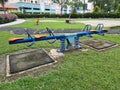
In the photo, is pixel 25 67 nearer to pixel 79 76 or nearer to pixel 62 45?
pixel 79 76

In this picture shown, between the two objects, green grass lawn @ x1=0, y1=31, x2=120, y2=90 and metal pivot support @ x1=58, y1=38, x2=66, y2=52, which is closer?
green grass lawn @ x1=0, y1=31, x2=120, y2=90

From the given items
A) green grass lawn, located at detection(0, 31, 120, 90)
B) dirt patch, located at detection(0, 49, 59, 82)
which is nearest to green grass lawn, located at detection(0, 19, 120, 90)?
green grass lawn, located at detection(0, 31, 120, 90)

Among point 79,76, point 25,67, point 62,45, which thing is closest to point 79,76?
point 79,76

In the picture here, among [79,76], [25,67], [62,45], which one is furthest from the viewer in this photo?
[62,45]

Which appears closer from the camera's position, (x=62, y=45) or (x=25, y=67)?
(x=25, y=67)

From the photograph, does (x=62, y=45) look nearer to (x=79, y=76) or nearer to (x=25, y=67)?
(x=25, y=67)

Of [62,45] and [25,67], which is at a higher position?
[62,45]

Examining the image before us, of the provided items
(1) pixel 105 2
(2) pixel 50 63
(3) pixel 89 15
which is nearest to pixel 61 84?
(2) pixel 50 63

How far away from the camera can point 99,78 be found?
11.6 ft

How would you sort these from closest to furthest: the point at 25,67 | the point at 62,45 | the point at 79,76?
the point at 79,76
the point at 25,67
the point at 62,45

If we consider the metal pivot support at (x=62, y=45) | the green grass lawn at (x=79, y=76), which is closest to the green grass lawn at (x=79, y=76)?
the green grass lawn at (x=79, y=76)

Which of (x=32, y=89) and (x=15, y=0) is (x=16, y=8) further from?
(x=32, y=89)

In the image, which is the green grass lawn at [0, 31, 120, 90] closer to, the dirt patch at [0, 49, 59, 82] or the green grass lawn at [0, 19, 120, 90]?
the green grass lawn at [0, 19, 120, 90]

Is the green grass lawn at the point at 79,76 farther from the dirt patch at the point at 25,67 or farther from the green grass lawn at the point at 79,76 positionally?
the dirt patch at the point at 25,67
